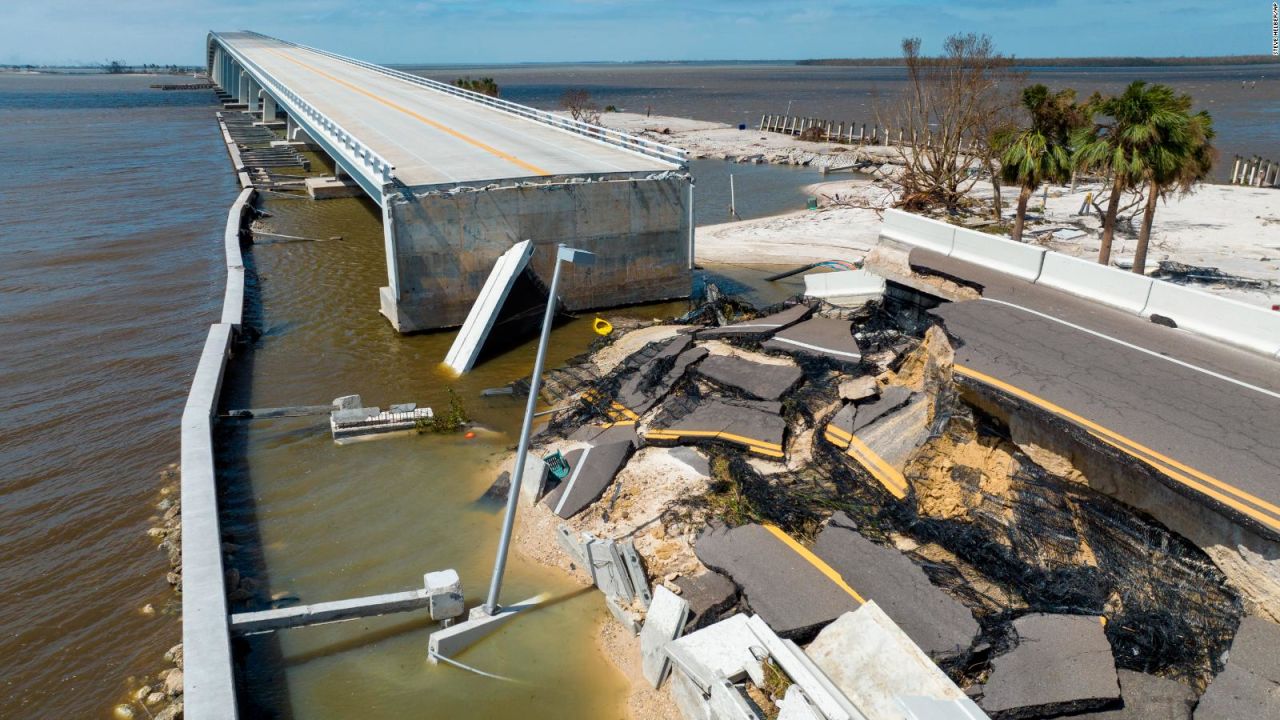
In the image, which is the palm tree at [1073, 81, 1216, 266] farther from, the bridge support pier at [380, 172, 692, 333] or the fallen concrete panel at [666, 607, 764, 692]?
the fallen concrete panel at [666, 607, 764, 692]

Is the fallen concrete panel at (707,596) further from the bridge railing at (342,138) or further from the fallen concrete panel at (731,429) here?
the bridge railing at (342,138)

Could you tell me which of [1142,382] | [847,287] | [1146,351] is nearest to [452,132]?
[847,287]

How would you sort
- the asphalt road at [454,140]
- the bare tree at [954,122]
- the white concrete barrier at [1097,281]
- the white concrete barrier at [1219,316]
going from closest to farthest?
the white concrete barrier at [1219,316] → the white concrete barrier at [1097,281] → the asphalt road at [454,140] → the bare tree at [954,122]

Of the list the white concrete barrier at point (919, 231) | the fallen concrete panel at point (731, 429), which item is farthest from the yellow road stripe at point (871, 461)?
the white concrete barrier at point (919, 231)

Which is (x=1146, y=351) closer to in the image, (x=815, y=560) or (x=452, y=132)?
(x=815, y=560)

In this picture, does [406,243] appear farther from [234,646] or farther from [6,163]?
[6,163]

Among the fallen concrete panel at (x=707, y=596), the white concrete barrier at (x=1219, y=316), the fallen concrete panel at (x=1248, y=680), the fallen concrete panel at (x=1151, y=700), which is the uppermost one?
the white concrete barrier at (x=1219, y=316)

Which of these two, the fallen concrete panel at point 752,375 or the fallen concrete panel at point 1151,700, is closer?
the fallen concrete panel at point 1151,700
